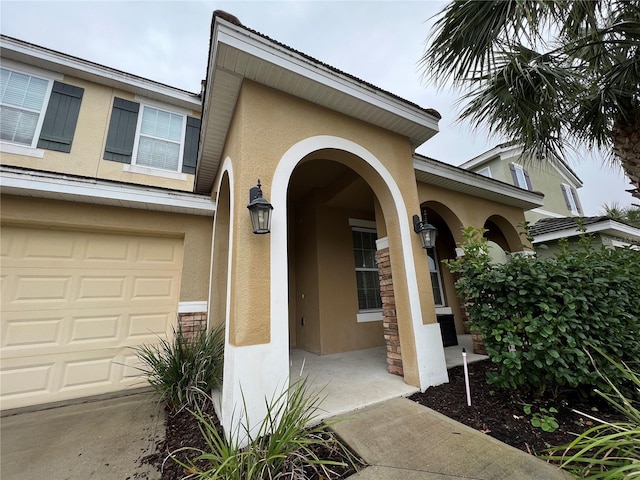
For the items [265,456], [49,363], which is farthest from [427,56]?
[49,363]

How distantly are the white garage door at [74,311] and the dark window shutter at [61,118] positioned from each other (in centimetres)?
220

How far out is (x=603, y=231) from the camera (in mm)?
6824

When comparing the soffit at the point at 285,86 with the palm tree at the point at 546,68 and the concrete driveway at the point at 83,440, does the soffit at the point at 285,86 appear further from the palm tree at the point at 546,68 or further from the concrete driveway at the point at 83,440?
the concrete driveway at the point at 83,440

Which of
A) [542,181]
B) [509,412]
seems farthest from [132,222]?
[542,181]

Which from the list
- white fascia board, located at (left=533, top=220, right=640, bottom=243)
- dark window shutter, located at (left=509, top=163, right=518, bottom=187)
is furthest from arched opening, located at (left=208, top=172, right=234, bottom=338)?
dark window shutter, located at (left=509, top=163, right=518, bottom=187)

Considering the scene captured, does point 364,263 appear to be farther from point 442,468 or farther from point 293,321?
point 442,468

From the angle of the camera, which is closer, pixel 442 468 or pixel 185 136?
pixel 442 468

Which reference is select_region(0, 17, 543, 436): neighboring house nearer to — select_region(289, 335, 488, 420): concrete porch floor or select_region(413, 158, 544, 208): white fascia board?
select_region(413, 158, 544, 208): white fascia board

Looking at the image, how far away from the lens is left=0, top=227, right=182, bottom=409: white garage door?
3.63 metres

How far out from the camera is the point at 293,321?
20.1 ft

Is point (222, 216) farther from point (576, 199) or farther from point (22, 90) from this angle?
point (576, 199)

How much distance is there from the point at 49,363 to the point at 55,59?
5.92 metres

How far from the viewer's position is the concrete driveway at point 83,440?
219cm

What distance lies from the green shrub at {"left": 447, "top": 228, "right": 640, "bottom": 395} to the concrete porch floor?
1257mm
